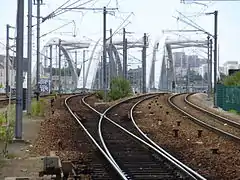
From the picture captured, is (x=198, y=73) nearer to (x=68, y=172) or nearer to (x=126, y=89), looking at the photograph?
(x=126, y=89)

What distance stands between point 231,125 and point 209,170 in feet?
44.5

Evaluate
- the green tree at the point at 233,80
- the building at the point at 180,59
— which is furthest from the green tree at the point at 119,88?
the building at the point at 180,59

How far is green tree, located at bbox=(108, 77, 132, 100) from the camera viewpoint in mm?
55250

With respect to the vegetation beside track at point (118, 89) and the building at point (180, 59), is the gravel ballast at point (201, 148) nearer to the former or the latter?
the vegetation beside track at point (118, 89)

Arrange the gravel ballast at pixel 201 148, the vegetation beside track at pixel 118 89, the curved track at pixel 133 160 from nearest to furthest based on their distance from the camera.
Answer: the curved track at pixel 133 160 < the gravel ballast at pixel 201 148 < the vegetation beside track at pixel 118 89

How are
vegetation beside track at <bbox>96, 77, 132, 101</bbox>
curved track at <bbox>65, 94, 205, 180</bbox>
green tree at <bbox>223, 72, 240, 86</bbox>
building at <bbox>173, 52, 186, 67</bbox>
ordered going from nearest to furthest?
curved track at <bbox>65, 94, 205, 180</bbox> < green tree at <bbox>223, 72, 240, 86</bbox> < vegetation beside track at <bbox>96, 77, 132, 101</bbox> < building at <bbox>173, 52, 186, 67</bbox>

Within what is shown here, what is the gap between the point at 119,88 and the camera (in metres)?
55.9

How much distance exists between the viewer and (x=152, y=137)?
18.8m

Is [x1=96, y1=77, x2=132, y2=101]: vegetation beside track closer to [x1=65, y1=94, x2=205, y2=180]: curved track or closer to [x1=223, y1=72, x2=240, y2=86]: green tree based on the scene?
[x1=223, y1=72, x2=240, y2=86]: green tree

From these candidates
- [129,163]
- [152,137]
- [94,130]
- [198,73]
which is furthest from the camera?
[198,73]

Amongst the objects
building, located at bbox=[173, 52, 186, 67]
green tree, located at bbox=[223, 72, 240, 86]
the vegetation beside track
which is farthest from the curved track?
building, located at bbox=[173, 52, 186, 67]

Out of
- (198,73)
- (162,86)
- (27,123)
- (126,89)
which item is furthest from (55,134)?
(198,73)

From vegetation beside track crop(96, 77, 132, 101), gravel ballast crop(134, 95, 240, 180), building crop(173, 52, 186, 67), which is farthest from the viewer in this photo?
building crop(173, 52, 186, 67)

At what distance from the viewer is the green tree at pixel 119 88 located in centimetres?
5525
